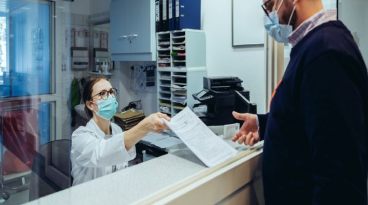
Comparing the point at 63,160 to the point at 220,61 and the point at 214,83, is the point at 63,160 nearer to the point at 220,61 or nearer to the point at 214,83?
the point at 214,83

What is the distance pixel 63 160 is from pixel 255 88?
1.77 metres

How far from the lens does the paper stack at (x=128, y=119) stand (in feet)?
10.6

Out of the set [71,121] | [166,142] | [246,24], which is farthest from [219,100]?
[71,121]

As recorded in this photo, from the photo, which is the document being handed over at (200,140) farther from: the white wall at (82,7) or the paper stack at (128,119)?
the white wall at (82,7)

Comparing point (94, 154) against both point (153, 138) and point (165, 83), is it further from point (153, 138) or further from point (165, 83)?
point (165, 83)

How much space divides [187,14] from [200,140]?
6.19 ft

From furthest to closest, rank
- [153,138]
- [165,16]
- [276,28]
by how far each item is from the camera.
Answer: [165,16], [153,138], [276,28]

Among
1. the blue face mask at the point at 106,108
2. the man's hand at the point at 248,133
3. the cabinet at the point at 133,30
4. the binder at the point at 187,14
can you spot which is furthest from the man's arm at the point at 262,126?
the cabinet at the point at 133,30

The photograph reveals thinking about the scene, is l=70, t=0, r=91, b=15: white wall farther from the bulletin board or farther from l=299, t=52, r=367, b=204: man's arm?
l=299, t=52, r=367, b=204: man's arm

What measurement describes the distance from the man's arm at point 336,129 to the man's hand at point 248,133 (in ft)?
1.55

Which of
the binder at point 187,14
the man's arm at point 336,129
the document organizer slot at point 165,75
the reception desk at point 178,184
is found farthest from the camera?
the document organizer slot at point 165,75

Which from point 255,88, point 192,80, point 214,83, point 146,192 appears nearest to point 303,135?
point 146,192

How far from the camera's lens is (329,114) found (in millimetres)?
656

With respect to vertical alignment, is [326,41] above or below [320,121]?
above
